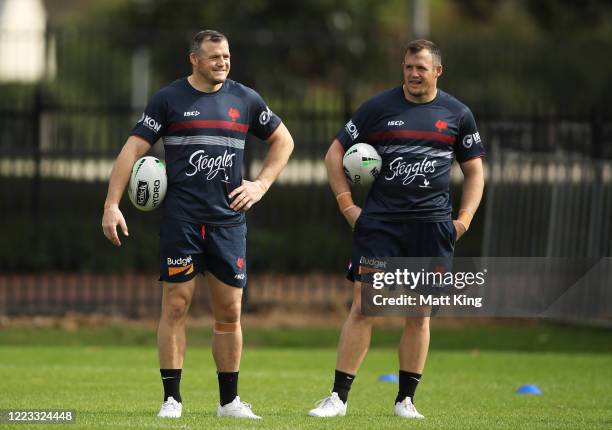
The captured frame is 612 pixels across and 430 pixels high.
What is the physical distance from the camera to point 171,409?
7754 millimetres

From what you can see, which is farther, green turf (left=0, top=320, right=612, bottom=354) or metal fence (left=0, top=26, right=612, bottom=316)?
metal fence (left=0, top=26, right=612, bottom=316)

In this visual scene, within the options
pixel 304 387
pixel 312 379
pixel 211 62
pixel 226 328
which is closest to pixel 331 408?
pixel 226 328

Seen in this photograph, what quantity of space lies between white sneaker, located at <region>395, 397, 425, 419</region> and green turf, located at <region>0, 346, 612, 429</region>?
80 millimetres

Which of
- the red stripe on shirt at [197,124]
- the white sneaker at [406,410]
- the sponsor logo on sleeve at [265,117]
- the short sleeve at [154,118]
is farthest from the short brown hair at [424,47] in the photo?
the white sneaker at [406,410]

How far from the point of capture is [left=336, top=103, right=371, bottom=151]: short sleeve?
26.3 ft

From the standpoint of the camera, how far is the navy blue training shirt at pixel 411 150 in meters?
7.90

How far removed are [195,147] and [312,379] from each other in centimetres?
389

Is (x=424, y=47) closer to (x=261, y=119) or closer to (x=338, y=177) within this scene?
(x=338, y=177)

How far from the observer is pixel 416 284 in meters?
7.90

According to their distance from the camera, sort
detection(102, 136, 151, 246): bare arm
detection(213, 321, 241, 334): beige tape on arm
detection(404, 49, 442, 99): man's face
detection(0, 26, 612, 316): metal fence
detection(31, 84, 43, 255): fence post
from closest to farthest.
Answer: detection(102, 136, 151, 246): bare arm < detection(404, 49, 442, 99): man's face < detection(213, 321, 241, 334): beige tape on arm < detection(0, 26, 612, 316): metal fence < detection(31, 84, 43, 255): fence post

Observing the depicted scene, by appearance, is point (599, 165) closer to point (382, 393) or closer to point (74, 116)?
point (382, 393)

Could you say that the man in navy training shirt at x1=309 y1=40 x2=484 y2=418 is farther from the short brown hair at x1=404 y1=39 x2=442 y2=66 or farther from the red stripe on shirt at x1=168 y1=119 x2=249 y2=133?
the red stripe on shirt at x1=168 y1=119 x2=249 y2=133

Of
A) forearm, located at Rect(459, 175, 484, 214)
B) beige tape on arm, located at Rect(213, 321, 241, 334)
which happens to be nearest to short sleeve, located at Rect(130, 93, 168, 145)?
beige tape on arm, located at Rect(213, 321, 241, 334)

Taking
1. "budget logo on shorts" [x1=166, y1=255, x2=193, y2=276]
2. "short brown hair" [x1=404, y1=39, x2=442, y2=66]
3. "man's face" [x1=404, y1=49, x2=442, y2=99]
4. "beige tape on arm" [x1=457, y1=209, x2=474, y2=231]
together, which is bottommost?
"budget logo on shorts" [x1=166, y1=255, x2=193, y2=276]
